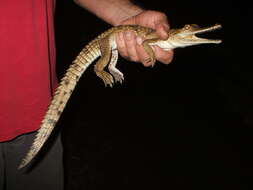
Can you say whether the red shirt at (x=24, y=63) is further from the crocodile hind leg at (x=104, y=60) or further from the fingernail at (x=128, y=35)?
the fingernail at (x=128, y=35)

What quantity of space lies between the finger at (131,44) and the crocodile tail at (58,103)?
35cm

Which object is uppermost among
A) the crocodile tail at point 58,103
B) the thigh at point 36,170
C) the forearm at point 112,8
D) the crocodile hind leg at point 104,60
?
the forearm at point 112,8

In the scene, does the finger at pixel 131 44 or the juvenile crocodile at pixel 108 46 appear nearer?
the juvenile crocodile at pixel 108 46

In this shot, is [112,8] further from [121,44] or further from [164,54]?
[164,54]

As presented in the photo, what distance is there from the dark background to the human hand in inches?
38.9

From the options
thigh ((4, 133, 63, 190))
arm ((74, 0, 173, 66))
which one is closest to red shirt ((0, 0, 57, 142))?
thigh ((4, 133, 63, 190))

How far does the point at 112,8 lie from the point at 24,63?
1.10 meters

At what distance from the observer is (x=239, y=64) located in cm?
873

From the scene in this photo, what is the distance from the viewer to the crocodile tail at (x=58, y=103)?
1919 millimetres

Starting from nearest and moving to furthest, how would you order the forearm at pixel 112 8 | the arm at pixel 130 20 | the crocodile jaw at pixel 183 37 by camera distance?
the crocodile jaw at pixel 183 37
the arm at pixel 130 20
the forearm at pixel 112 8

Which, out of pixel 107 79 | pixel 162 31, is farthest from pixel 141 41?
pixel 107 79

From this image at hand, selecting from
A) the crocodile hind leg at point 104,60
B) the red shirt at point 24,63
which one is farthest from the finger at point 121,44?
the red shirt at point 24,63

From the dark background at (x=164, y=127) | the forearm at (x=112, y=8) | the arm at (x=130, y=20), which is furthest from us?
the dark background at (x=164, y=127)

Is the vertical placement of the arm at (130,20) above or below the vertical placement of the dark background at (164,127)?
above
